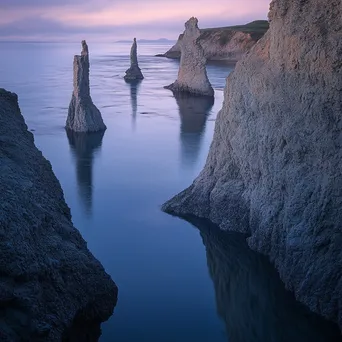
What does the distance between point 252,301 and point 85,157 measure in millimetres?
14594

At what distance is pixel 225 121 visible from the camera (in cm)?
1346

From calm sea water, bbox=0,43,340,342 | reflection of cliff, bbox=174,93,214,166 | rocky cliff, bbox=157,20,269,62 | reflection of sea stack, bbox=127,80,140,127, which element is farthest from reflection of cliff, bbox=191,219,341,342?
rocky cliff, bbox=157,20,269,62

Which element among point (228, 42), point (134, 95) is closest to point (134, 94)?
point (134, 95)

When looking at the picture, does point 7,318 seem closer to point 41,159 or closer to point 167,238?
point 41,159

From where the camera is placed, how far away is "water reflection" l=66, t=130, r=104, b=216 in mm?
17797

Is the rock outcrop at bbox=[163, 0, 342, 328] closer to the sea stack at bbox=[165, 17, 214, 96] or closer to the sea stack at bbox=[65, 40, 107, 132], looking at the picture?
the sea stack at bbox=[65, 40, 107, 132]

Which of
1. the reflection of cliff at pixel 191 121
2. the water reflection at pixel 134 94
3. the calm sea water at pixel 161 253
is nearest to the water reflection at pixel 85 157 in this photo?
the calm sea water at pixel 161 253

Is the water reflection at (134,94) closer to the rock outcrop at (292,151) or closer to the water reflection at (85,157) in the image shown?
the water reflection at (85,157)

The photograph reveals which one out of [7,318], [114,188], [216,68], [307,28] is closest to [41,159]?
[7,318]

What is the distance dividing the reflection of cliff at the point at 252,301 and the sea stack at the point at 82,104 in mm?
14363

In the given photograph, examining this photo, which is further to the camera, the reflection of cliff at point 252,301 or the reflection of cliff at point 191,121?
the reflection of cliff at point 191,121

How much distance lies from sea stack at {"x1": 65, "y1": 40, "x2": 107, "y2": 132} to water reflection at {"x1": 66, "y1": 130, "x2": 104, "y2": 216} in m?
0.38

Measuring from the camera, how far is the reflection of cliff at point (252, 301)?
923cm

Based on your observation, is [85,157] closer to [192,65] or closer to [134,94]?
[192,65]
